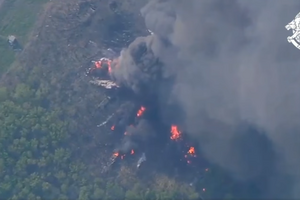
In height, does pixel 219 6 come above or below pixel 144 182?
above

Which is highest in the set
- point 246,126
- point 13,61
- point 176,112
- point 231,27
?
point 231,27

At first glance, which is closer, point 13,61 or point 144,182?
Result: point 144,182

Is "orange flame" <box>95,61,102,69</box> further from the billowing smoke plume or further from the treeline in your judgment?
the treeline

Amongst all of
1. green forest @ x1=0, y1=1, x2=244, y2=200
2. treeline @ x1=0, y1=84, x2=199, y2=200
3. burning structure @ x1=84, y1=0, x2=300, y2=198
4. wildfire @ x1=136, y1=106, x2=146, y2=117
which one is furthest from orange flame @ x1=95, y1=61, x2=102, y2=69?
wildfire @ x1=136, y1=106, x2=146, y2=117

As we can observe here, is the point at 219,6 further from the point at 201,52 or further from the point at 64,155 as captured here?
the point at 64,155

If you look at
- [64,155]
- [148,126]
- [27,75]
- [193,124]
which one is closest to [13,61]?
[27,75]

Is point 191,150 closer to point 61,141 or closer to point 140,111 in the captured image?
point 140,111
